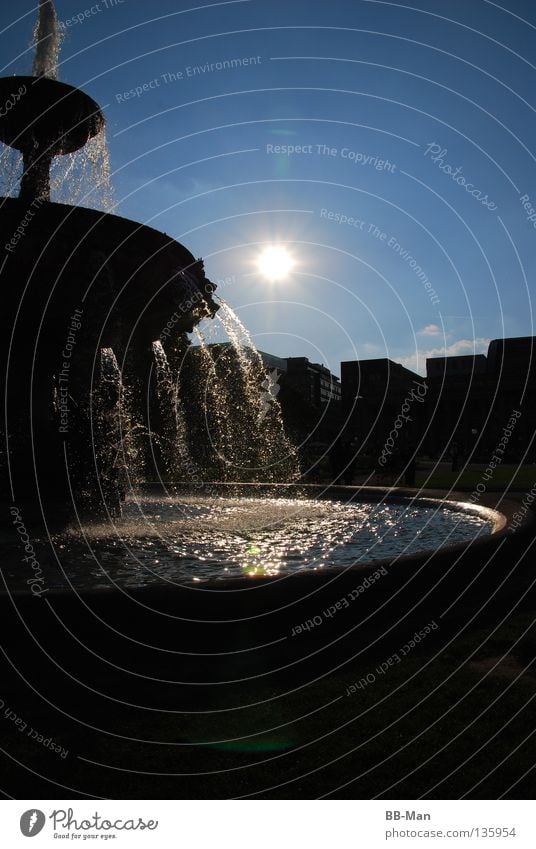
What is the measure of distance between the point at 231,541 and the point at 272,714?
445cm

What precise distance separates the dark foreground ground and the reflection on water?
63 cm

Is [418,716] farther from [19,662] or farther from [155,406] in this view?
[155,406]

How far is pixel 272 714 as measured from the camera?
3561mm

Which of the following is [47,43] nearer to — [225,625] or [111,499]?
[111,499]

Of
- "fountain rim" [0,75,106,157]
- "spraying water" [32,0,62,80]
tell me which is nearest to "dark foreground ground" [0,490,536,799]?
"fountain rim" [0,75,106,157]

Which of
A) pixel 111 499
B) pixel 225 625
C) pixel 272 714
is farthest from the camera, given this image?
pixel 111 499

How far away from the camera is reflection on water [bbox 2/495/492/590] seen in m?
5.89

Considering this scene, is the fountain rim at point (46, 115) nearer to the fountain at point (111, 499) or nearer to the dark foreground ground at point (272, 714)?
the fountain at point (111, 499)

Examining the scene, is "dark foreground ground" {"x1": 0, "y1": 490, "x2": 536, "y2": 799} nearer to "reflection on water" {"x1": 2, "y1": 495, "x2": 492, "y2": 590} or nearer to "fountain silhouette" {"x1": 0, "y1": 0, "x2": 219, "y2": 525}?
"reflection on water" {"x1": 2, "y1": 495, "x2": 492, "y2": 590}

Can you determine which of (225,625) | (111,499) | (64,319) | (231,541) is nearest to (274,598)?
(225,625)

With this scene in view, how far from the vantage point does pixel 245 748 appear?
323cm

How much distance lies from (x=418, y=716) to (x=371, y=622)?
1.15 m

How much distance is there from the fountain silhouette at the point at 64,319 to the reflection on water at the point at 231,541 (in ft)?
3.12
